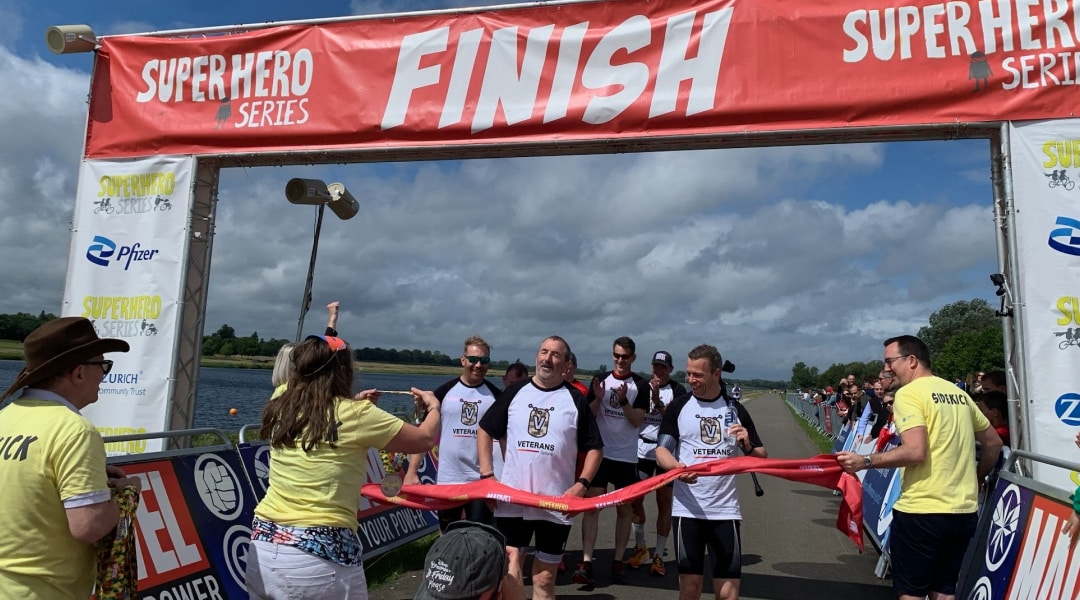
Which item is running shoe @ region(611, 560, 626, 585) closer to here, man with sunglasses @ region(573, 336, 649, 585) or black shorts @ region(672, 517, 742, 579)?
man with sunglasses @ region(573, 336, 649, 585)

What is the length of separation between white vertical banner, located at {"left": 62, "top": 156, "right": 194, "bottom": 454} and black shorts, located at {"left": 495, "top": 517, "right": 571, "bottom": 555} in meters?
4.45

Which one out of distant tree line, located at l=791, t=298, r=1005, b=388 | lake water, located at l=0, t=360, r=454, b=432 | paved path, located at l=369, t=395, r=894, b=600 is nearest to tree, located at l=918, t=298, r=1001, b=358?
distant tree line, located at l=791, t=298, r=1005, b=388

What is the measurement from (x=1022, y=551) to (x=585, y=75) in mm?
4959

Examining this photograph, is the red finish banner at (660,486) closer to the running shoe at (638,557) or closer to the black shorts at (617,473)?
the black shorts at (617,473)

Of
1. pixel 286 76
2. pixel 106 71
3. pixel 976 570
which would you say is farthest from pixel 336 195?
pixel 976 570

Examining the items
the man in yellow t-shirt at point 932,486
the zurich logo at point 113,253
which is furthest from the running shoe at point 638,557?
the zurich logo at point 113,253

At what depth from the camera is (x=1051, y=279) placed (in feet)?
18.2

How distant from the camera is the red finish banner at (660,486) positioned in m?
4.82

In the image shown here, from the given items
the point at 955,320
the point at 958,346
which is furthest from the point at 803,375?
the point at 958,346

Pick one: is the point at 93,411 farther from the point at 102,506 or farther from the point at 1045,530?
the point at 1045,530

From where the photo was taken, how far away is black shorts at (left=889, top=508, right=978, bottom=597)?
14.4ft

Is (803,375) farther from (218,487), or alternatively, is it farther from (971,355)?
(218,487)

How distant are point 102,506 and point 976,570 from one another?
5.03 meters

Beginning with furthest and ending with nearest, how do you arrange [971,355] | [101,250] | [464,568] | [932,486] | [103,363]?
[971,355] → [101,250] → [932,486] → [103,363] → [464,568]
